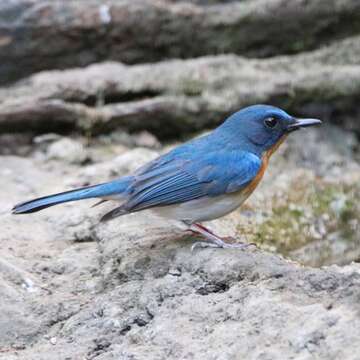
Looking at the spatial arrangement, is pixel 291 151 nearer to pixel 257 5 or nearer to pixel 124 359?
pixel 257 5

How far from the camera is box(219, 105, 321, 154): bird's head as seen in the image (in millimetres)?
5406

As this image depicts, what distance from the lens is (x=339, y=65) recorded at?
7492 mm

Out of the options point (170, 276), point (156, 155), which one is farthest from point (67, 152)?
point (170, 276)

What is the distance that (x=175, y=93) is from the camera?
7312 millimetres

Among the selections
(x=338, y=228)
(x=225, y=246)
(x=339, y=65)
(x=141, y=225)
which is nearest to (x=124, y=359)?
(x=225, y=246)

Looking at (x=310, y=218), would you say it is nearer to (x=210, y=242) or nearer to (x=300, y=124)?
(x=300, y=124)

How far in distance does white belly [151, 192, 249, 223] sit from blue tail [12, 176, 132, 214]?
10.4 inches

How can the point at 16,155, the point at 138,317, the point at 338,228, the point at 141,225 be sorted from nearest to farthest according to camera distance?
the point at 138,317 < the point at 141,225 < the point at 338,228 < the point at 16,155

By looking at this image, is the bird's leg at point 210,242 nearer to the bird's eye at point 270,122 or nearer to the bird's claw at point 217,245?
the bird's claw at point 217,245

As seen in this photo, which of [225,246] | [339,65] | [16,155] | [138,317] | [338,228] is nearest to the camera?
[138,317]

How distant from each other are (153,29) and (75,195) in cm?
282

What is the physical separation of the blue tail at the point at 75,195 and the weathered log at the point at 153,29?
2.53 meters

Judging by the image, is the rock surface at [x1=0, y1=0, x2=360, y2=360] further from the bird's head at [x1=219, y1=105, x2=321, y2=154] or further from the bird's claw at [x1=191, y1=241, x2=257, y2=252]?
the bird's head at [x1=219, y1=105, x2=321, y2=154]

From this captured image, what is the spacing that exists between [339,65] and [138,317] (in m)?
4.00
